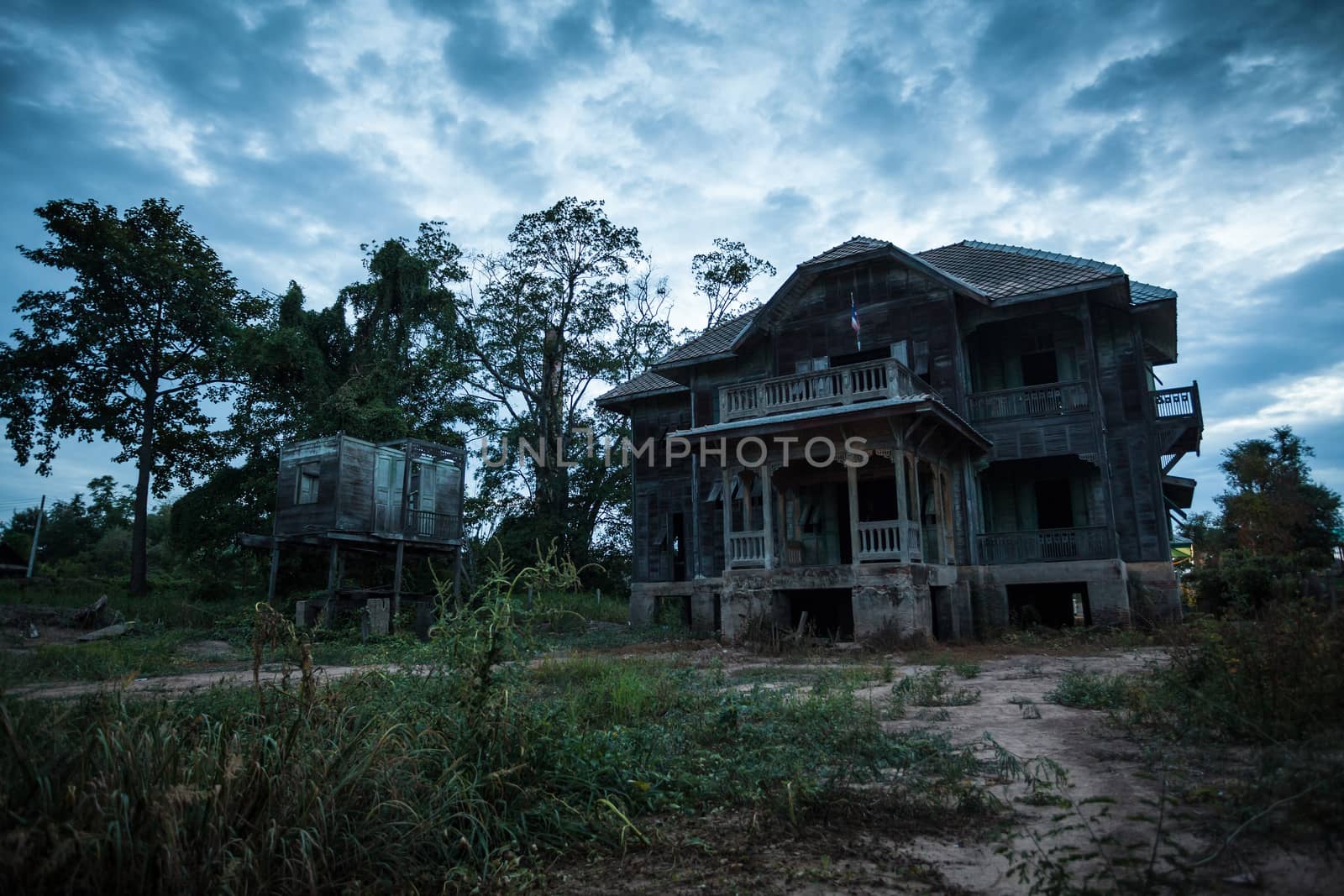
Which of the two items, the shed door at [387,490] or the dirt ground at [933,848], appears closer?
the dirt ground at [933,848]

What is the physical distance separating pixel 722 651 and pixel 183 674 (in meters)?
8.56

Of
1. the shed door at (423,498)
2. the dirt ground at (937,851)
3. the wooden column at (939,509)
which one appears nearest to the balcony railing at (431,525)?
the shed door at (423,498)

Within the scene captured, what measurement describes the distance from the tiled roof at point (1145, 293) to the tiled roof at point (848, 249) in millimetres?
5410

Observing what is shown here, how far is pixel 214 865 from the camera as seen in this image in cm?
321

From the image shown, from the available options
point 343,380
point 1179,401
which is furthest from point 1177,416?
point 343,380

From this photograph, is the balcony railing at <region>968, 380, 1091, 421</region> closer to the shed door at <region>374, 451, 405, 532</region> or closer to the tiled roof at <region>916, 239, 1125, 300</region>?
the tiled roof at <region>916, 239, 1125, 300</region>

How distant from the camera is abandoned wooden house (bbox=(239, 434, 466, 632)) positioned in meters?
21.6

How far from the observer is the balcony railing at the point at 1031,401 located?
1741 centimetres

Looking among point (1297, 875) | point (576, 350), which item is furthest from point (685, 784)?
point (576, 350)

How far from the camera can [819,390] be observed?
1678 cm

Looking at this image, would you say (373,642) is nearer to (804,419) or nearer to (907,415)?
(804,419)

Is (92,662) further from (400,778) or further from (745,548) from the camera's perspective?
(745,548)

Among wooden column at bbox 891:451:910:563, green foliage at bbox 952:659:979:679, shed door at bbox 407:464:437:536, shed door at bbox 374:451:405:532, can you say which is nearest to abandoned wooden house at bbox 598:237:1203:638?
wooden column at bbox 891:451:910:563

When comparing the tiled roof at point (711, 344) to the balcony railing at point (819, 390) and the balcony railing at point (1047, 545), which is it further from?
the balcony railing at point (1047, 545)
